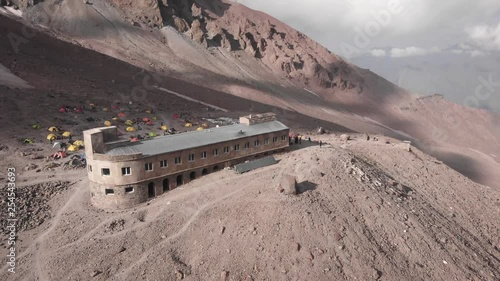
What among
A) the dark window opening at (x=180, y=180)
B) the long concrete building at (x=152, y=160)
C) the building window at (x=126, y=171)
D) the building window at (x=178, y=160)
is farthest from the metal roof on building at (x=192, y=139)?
the dark window opening at (x=180, y=180)

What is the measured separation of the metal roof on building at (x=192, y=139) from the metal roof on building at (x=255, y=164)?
10.2 feet

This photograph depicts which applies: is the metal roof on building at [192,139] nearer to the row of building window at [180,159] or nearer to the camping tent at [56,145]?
the row of building window at [180,159]

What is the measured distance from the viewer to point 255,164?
3838cm

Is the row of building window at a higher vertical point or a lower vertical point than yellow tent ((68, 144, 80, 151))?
higher

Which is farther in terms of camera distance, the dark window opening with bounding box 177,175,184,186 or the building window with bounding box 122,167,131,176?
the dark window opening with bounding box 177,175,184,186

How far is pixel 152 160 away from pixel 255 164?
10284mm

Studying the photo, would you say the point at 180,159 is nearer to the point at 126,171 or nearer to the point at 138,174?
the point at 138,174

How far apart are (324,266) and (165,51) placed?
8877 centimetres

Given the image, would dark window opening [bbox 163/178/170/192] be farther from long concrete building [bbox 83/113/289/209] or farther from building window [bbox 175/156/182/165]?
building window [bbox 175/156/182/165]

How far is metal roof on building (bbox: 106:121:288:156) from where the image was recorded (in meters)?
34.2

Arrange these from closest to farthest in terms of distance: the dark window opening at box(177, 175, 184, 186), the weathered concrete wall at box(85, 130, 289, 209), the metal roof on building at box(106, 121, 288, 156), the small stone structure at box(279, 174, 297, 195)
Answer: the small stone structure at box(279, 174, 297, 195)
the weathered concrete wall at box(85, 130, 289, 209)
the metal roof on building at box(106, 121, 288, 156)
the dark window opening at box(177, 175, 184, 186)

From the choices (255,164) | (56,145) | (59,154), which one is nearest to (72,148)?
(56,145)

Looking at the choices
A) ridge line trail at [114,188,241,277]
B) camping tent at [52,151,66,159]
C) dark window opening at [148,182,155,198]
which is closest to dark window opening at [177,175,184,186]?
dark window opening at [148,182,155,198]

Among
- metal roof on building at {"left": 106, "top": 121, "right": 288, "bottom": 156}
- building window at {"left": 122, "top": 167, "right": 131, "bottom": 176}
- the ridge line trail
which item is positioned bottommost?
the ridge line trail
